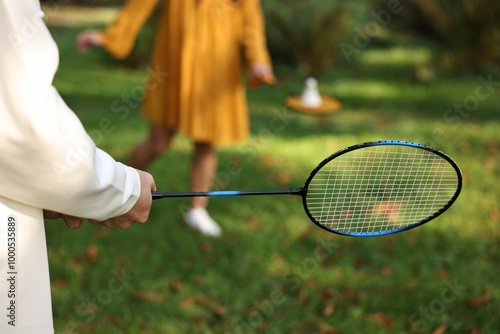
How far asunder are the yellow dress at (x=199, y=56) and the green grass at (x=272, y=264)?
661 mm

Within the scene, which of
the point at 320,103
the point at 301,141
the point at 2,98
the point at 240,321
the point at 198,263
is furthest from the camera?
the point at 320,103

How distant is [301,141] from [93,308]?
2.90 meters

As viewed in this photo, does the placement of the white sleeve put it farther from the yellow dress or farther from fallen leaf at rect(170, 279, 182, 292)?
the yellow dress

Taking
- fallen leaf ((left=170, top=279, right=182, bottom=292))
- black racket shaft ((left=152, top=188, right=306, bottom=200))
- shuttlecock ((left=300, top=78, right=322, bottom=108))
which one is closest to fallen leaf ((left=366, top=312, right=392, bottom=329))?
fallen leaf ((left=170, top=279, right=182, bottom=292))

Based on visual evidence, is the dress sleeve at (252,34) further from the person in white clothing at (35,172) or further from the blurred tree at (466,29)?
the blurred tree at (466,29)

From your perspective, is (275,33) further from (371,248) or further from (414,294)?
(414,294)

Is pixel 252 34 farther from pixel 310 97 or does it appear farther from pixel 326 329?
pixel 310 97

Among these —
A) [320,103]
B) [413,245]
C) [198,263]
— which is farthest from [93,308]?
[320,103]

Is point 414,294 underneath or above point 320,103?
above

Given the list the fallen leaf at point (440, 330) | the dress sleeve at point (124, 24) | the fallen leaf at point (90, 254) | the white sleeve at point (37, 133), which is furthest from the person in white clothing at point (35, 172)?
the dress sleeve at point (124, 24)

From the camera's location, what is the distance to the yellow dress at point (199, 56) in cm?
375

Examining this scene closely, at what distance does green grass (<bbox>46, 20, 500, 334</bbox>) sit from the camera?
321 cm

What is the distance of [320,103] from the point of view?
20.2ft

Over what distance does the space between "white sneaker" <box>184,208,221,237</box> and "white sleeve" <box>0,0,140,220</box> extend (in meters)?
2.53
